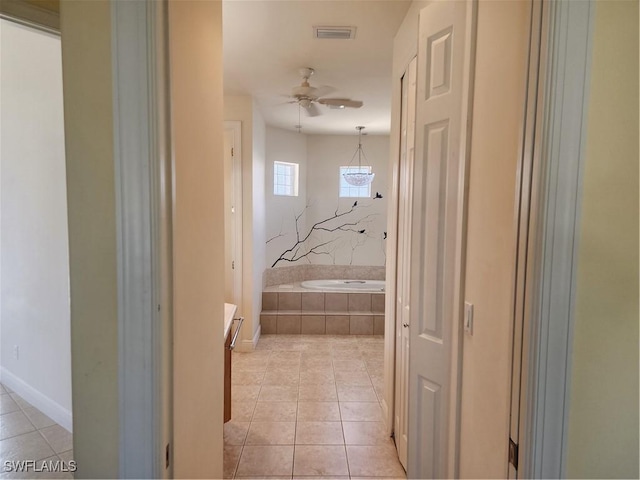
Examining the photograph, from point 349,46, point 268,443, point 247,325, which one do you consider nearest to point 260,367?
point 247,325

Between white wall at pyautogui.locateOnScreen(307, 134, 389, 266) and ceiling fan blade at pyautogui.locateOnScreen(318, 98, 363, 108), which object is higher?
ceiling fan blade at pyautogui.locateOnScreen(318, 98, 363, 108)

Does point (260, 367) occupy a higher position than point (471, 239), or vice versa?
point (471, 239)

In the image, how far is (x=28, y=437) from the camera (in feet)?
5.96

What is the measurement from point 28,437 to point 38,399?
405 millimetres

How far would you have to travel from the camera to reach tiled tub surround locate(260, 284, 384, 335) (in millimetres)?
4328

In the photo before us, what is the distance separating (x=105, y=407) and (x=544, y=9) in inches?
50.0

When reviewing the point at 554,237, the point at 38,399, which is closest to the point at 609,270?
the point at 554,237

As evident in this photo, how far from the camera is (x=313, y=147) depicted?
5.52 m

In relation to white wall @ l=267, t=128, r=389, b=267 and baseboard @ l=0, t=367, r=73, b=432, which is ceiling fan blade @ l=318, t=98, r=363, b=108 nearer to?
white wall @ l=267, t=128, r=389, b=267

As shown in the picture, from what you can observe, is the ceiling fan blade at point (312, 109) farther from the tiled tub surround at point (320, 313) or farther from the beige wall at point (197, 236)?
the tiled tub surround at point (320, 313)

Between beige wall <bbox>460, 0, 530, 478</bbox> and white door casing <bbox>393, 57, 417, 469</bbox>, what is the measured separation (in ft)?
2.18

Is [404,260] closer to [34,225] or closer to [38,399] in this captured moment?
[34,225]

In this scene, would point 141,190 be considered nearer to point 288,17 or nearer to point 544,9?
point 544,9

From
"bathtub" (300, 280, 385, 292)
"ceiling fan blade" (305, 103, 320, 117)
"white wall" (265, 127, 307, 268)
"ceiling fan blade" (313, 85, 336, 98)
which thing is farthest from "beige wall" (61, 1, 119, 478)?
"white wall" (265, 127, 307, 268)
